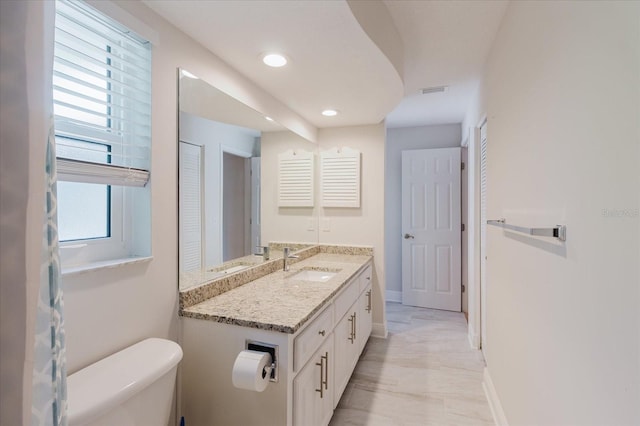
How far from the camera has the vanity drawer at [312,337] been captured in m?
1.34

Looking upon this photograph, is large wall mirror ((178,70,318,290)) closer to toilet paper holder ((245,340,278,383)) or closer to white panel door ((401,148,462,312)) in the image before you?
toilet paper holder ((245,340,278,383))

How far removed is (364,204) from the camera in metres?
3.15

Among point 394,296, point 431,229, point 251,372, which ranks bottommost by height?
point 394,296

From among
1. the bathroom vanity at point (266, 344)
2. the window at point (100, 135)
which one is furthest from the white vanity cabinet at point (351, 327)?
the window at point (100, 135)

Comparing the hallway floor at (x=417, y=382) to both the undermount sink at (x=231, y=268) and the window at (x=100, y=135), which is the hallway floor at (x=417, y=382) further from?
the window at (x=100, y=135)

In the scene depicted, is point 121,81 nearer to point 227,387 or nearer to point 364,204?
point 227,387

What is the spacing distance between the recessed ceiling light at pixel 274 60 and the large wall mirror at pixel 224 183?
0.31 meters

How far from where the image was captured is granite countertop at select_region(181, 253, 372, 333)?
1.33 m

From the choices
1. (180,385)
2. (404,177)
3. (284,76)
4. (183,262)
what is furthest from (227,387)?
(404,177)

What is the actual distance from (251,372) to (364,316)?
65.8 inches

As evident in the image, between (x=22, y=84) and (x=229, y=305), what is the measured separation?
1.32m

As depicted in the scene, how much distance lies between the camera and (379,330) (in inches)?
125

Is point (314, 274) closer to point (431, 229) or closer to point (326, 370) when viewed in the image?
point (326, 370)

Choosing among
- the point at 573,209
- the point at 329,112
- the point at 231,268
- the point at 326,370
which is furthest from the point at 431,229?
the point at 573,209
